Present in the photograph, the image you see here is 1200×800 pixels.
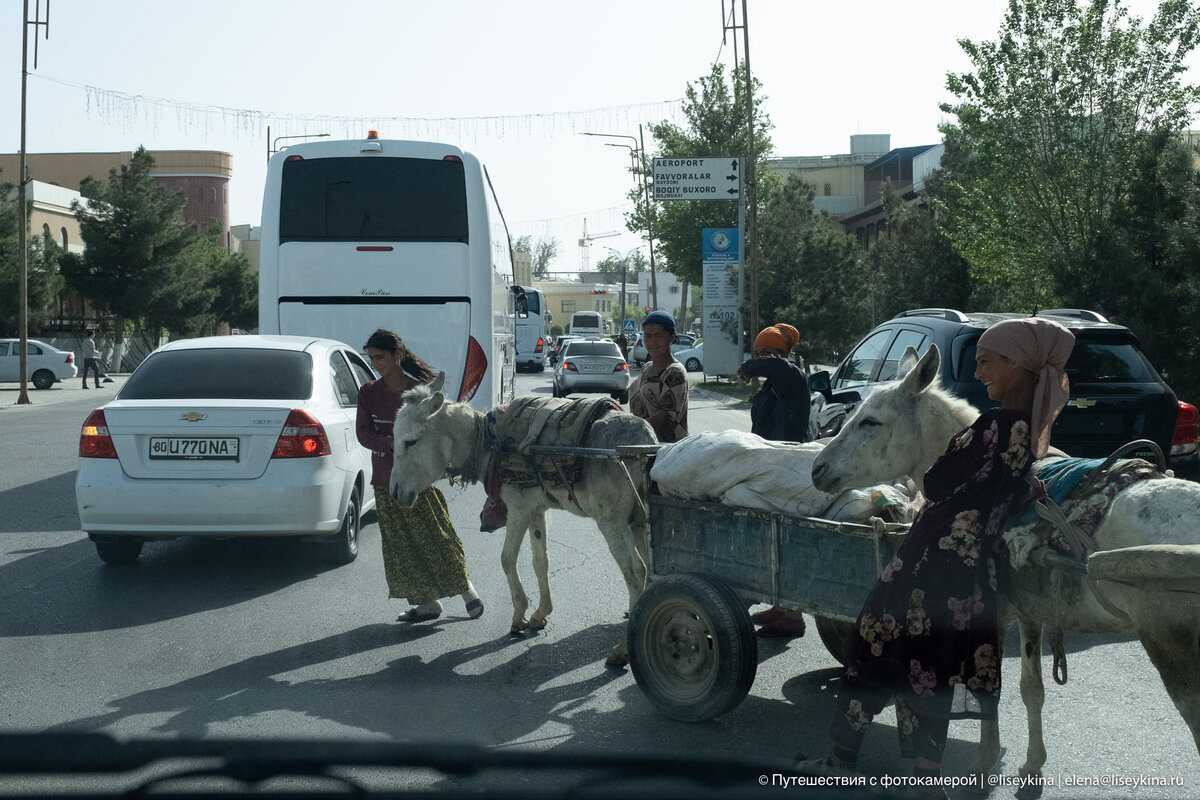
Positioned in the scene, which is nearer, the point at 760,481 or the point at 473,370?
the point at 760,481

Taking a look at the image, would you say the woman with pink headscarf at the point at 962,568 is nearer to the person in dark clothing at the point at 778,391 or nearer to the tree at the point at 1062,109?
the person in dark clothing at the point at 778,391

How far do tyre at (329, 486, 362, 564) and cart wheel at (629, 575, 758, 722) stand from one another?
3939 millimetres

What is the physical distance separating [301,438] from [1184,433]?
5.92 meters

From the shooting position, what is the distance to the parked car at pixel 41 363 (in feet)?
121

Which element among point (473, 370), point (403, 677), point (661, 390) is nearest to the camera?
point (403, 677)

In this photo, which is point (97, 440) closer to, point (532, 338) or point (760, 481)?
point (760, 481)

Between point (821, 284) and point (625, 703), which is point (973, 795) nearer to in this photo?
point (625, 703)

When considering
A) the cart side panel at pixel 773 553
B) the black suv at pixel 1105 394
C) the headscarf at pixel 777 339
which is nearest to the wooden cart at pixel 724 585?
the cart side panel at pixel 773 553

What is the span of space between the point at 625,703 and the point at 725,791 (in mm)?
3403

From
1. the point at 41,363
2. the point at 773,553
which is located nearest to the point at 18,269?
the point at 41,363

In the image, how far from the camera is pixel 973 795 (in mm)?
4164

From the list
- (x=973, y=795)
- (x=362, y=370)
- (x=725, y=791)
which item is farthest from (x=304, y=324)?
(x=725, y=791)

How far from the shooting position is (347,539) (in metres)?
8.71

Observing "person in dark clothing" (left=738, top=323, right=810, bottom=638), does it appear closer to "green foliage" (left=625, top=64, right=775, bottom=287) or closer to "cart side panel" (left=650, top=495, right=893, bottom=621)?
"cart side panel" (left=650, top=495, right=893, bottom=621)
